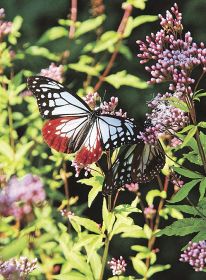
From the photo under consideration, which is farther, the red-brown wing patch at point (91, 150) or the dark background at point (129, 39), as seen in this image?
the dark background at point (129, 39)

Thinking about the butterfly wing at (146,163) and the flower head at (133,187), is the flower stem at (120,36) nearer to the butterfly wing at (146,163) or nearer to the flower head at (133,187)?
the flower head at (133,187)

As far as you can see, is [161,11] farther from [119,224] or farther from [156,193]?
[119,224]

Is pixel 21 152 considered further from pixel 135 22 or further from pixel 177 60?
pixel 177 60

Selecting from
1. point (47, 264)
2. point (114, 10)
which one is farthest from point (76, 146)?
point (114, 10)

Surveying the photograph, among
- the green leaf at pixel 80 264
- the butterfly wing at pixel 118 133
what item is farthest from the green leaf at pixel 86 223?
the butterfly wing at pixel 118 133

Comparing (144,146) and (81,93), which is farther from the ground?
(81,93)

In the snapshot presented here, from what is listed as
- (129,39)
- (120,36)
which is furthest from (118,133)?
(129,39)
